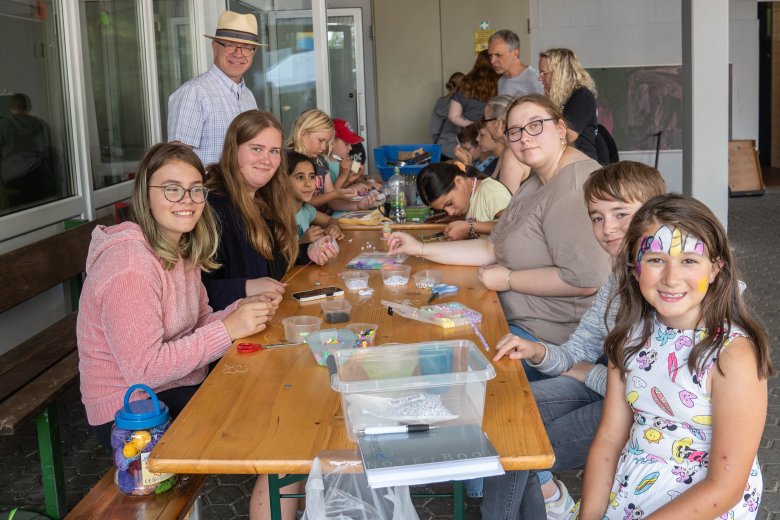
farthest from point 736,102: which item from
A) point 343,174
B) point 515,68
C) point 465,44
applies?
point 343,174

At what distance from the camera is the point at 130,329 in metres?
2.17

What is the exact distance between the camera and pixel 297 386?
2.02 m

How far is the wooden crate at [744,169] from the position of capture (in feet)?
36.7

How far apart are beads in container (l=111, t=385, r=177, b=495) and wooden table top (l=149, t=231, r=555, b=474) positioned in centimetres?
11

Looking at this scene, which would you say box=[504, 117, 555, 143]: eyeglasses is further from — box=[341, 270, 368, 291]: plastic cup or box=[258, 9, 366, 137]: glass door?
box=[258, 9, 366, 137]: glass door

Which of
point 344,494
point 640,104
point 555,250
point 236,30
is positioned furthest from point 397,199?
point 640,104

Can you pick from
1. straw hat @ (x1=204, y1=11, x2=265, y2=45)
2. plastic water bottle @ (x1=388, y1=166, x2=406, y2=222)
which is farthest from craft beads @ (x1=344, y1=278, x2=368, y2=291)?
straw hat @ (x1=204, y1=11, x2=265, y2=45)

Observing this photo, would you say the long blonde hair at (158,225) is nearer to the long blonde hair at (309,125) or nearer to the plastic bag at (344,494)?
the plastic bag at (344,494)

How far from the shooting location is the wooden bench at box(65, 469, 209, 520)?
6.47 ft

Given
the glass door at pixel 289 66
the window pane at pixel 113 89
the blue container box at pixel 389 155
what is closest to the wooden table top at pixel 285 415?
the window pane at pixel 113 89

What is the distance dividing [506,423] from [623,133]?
1002 cm

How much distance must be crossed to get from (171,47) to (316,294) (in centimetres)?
398

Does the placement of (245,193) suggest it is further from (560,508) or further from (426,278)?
(560,508)

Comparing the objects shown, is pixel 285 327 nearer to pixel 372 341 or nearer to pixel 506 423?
pixel 372 341
